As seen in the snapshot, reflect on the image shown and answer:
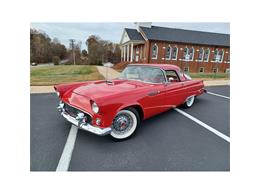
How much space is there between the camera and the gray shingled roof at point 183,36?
18.5m

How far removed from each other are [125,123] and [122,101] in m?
0.48

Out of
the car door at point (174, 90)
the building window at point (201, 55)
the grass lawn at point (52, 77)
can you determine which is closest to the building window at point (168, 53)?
the building window at point (201, 55)

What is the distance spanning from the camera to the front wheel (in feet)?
9.82

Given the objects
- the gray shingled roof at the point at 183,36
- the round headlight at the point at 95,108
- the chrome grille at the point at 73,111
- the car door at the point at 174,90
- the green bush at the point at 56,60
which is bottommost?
the chrome grille at the point at 73,111

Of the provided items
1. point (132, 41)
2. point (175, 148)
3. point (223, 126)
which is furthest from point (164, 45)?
point (175, 148)

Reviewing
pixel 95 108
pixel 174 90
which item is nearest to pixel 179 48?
pixel 174 90

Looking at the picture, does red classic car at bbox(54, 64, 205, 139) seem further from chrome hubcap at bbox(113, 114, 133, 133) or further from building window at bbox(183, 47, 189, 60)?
building window at bbox(183, 47, 189, 60)

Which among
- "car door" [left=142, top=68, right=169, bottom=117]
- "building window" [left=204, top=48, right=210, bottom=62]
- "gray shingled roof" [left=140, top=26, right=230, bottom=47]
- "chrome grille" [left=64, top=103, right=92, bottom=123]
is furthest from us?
"building window" [left=204, top=48, right=210, bottom=62]

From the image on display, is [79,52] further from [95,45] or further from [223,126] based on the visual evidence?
[223,126]

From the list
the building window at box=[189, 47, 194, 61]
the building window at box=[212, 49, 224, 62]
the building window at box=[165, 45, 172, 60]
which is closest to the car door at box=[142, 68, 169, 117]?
the building window at box=[165, 45, 172, 60]

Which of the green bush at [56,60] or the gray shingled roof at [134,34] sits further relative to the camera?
the gray shingled roof at [134,34]

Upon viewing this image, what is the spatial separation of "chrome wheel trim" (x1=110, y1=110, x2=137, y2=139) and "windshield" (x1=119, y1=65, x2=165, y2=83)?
1.13 meters

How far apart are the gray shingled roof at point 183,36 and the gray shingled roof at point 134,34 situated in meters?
0.97

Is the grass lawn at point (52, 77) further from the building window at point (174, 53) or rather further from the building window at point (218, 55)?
the building window at point (218, 55)
